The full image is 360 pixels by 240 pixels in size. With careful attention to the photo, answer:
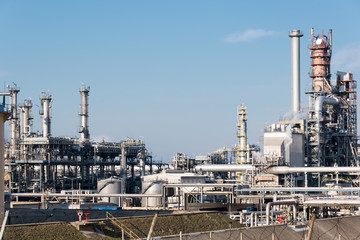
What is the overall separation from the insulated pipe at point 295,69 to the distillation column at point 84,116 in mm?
25599

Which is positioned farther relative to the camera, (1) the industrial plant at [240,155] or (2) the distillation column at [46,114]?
(2) the distillation column at [46,114]

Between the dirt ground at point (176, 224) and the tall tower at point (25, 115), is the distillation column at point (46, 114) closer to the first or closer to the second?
the tall tower at point (25, 115)

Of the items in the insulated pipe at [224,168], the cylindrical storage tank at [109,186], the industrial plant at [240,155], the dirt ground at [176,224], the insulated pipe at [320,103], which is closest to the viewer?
the dirt ground at [176,224]

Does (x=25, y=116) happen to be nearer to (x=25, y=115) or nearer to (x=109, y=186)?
(x=25, y=115)

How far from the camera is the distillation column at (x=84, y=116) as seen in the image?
83125 millimetres

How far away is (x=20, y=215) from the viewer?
33000mm

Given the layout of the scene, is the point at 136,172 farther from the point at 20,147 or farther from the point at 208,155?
the point at 20,147

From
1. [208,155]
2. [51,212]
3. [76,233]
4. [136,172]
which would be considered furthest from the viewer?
[136,172]

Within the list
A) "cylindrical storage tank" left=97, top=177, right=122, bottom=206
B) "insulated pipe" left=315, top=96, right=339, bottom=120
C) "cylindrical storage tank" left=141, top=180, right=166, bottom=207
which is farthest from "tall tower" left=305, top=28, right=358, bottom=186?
"cylindrical storage tank" left=97, top=177, right=122, bottom=206

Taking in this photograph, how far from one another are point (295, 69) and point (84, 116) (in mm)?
26513

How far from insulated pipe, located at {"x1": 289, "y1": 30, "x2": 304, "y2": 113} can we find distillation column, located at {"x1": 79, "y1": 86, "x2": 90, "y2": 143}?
25599 millimetres

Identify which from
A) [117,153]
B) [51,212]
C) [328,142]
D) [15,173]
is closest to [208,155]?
[117,153]

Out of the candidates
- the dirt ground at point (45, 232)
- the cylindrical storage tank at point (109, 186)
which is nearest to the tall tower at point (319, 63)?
the cylindrical storage tank at point (109, 186)

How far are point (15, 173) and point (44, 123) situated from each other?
7.17 meters
